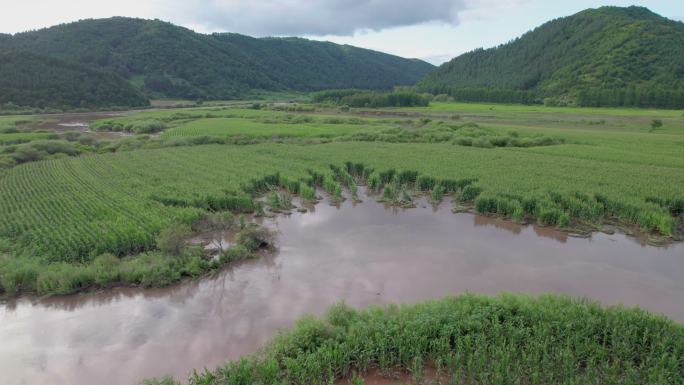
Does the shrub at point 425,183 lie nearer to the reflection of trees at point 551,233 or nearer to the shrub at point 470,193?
the shrub at point 470,193

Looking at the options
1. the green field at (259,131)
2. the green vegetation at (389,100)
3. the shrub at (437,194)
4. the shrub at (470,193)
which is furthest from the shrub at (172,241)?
the green vegetation at (389,100)

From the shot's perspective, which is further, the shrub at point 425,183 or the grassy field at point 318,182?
the shrub at point 425,183

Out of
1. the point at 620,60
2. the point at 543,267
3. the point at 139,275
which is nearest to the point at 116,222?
the point at 139,275

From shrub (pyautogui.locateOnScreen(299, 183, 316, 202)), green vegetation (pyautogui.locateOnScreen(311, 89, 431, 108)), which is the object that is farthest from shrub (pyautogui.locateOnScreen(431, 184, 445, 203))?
green vegetation (pyautogui.locateOnScreen(311, 89, 431, 108))

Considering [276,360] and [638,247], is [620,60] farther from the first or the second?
[276,360]

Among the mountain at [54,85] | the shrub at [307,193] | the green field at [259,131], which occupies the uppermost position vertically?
the mountain at [54,85]

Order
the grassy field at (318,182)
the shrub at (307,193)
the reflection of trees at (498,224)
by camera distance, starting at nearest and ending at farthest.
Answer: the grassy field at (318,182) → the reflection of trees at (498,224) → the shrub at (307,193)

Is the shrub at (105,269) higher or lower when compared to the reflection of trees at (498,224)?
higher
